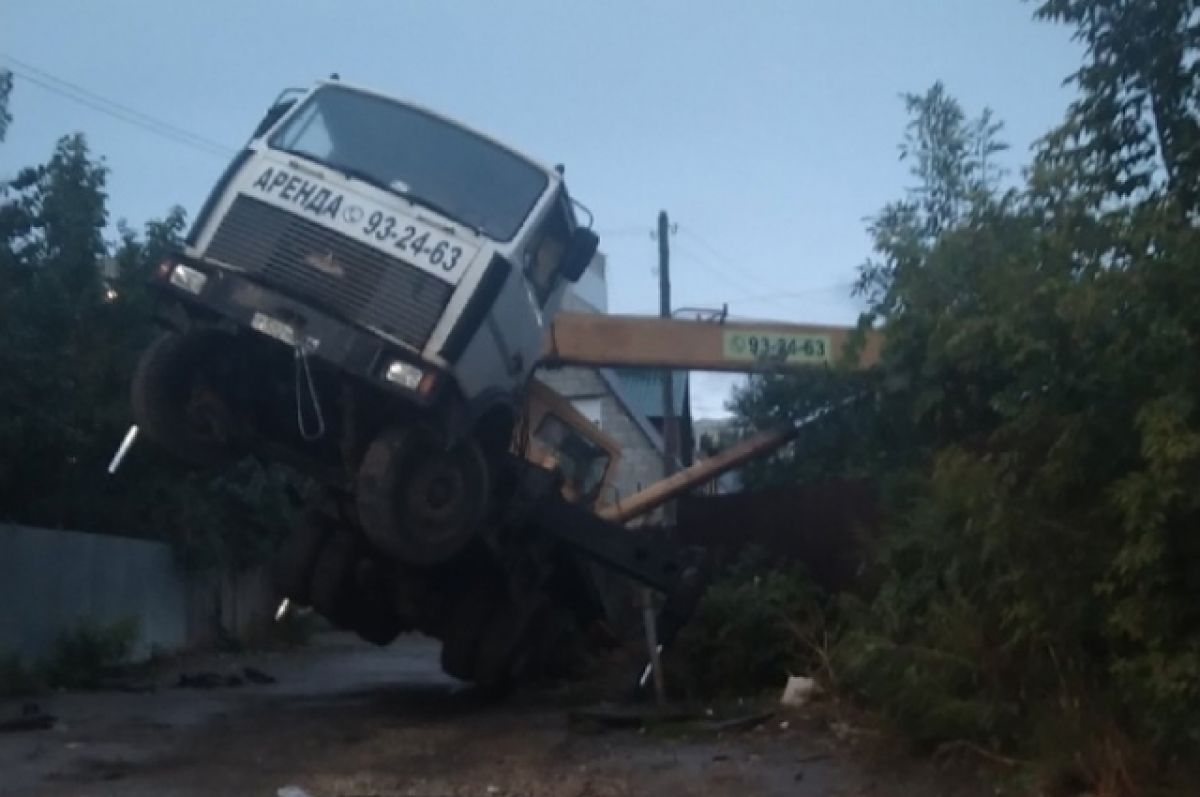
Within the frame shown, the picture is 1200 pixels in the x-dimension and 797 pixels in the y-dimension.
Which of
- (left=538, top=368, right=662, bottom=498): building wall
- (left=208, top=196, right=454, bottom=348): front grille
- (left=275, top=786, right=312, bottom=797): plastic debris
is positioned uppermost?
(left=538, top=368, right=662, bottom=498): building wall

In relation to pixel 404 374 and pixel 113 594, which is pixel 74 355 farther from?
pixel 404 374

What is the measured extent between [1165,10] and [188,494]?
17.0m

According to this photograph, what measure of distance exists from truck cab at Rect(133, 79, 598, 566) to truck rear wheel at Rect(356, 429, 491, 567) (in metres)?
0.05

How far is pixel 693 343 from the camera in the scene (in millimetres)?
18094

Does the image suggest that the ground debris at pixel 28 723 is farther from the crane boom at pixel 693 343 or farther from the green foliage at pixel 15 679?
the crane boom at pixel 693 343

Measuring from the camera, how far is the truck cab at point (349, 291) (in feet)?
38.5

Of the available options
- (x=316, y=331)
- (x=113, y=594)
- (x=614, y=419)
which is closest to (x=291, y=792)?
(x=316, y=331)

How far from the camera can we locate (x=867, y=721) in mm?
11523

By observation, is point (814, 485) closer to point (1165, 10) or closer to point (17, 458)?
point (1165, 10)

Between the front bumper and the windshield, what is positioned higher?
the windshield

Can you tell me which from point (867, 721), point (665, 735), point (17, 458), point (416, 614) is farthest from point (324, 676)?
point (867, 721)

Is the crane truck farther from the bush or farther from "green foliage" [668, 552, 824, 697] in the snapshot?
the bush

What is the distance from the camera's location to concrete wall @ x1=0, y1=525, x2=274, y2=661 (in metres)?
18.4

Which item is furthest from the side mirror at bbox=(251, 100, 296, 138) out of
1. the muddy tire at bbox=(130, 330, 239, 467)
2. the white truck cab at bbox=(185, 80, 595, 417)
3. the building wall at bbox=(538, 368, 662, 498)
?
the building wall at bbox=(538, 368, 662, 498)
